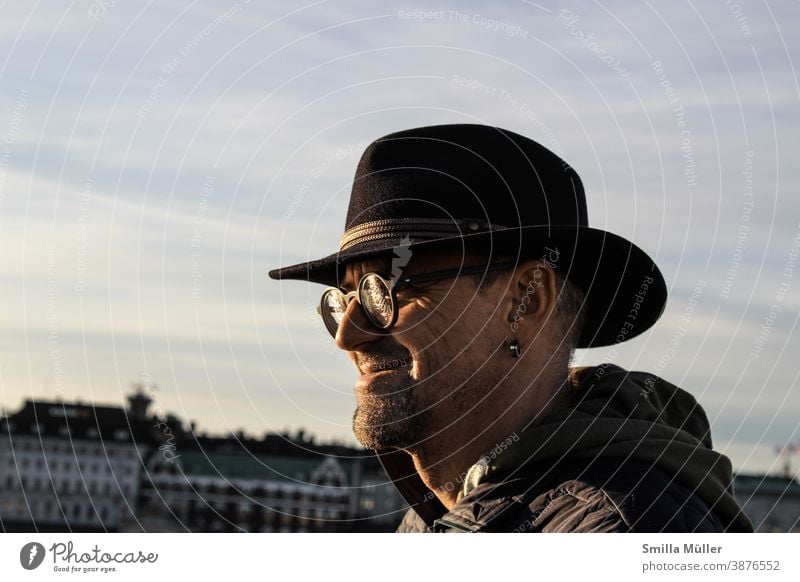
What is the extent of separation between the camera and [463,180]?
19.4ft

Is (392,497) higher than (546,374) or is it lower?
lower

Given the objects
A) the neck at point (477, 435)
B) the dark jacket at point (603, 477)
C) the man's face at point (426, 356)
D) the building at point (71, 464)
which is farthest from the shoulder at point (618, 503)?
the building at point (71, 464)

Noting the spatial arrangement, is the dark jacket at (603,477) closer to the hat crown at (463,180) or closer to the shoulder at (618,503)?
the shoulder at (618,503)

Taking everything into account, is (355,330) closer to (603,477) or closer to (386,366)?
(386,366)

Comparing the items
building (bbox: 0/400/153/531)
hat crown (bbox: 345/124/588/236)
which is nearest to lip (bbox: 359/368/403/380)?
hat crown (bbox: 345/124/588/236)

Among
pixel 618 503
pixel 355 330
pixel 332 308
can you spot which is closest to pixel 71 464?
pixel 332 308

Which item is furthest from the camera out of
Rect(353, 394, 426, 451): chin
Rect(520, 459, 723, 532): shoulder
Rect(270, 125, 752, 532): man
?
Rect(353, 394, 426, 451): chin

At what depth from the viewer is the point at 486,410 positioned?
19.1 ft

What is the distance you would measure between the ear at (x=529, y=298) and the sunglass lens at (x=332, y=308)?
74 cm

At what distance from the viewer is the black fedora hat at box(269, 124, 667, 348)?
230 inches

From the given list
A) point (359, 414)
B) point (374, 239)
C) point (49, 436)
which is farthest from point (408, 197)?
point (49, 436)

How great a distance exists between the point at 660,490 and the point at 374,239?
4.83ft

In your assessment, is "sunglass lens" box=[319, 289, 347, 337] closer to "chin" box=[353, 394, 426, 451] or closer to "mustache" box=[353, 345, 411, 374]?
"mustache" box=[353, 345, 411, 374]
